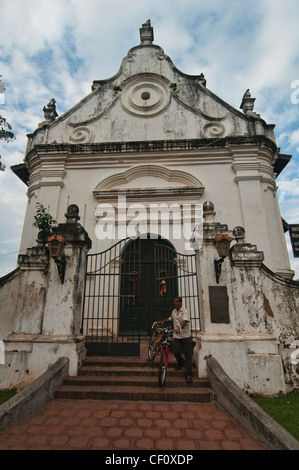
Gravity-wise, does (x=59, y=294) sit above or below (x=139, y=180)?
below

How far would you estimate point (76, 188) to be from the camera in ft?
31.7

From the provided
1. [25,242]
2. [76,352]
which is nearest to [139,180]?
[25,242]

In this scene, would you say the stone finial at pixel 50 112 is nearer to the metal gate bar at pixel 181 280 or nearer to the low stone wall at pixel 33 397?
the metal gate bar at pixel 181 280

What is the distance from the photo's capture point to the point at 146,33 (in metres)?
12.4

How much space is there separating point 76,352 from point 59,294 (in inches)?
47.2

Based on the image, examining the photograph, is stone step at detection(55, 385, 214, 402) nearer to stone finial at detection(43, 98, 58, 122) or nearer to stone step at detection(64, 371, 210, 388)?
→ stone step at detection(64, 371, 210, 388)

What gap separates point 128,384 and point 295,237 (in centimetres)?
713

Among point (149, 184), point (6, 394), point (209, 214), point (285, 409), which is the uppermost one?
point (149, 184)

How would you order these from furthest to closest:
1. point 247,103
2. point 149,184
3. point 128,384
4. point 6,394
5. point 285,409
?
point 247,103
point 149,184
point 6,394
point 128,384
point 285,409

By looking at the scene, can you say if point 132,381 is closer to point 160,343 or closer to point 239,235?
point 160,343

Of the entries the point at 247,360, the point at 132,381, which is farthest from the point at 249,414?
the point at 132,381

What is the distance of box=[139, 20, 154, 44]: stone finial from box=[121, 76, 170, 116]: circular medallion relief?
2.74 meters

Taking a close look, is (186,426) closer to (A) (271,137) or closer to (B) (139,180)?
(B) (139,180)

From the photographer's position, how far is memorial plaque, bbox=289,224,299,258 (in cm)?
860
